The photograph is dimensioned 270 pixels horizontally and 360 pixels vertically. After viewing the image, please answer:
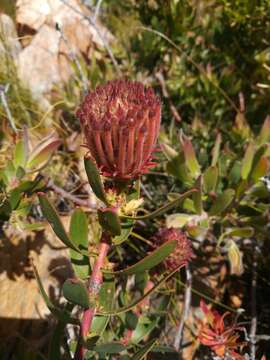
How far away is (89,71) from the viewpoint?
102 inches

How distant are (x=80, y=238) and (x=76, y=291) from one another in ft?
0.58

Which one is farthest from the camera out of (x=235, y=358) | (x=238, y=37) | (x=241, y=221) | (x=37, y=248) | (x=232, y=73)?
(x=238, y=37)

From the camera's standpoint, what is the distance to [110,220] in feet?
3.28

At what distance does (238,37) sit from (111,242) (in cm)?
201

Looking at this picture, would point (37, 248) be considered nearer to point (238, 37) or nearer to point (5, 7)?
point (5, 7)

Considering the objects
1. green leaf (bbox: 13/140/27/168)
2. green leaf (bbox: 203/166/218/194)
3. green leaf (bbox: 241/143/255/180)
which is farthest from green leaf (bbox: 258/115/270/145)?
green leaf (bbox: 13/140/27/168)

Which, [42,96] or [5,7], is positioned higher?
[5,7]

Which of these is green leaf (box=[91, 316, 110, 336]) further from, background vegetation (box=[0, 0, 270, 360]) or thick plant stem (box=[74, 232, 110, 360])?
background vegetation (box=[0, 0, 270, 360])

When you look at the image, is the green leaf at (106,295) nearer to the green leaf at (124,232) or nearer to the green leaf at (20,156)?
the green leaf at (124,232)

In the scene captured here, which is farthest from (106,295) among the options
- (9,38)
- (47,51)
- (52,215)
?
(47,51)

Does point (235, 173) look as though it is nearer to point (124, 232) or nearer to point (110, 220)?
point (124, 232)

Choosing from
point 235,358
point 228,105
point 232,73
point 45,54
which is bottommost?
point 235,358

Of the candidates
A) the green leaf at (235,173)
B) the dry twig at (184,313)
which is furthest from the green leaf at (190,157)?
the dry twig at (184,313)

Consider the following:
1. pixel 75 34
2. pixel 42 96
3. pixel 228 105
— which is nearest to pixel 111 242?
pixel 228 105
